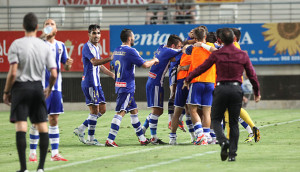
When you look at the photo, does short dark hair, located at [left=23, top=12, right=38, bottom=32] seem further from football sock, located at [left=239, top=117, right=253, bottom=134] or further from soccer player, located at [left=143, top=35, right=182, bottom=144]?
football sock, located at [left=239, top=117, right=253, bottom=134]

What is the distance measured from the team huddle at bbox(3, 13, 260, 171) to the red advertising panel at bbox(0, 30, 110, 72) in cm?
1462

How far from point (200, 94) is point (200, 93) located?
0.02 m

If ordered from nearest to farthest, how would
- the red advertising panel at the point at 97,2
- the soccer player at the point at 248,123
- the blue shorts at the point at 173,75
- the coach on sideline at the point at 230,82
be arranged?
1. the coach on sideline at the point at 230,82
2. the soccer player at the point at 248,123
3. the blue shorts at the point at 173,75
4. the red advertising panel at the point at 97,2

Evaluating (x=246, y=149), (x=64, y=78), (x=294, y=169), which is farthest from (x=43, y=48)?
(x=64, y=78)

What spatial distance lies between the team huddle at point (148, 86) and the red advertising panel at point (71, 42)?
1462 centimetres

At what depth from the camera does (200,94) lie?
524 inches

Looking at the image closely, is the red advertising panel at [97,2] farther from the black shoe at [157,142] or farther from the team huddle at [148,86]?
the black shoe at [157,142]

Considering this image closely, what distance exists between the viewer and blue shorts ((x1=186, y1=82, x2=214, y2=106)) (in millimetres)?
13281

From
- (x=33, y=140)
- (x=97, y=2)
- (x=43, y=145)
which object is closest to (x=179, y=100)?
(x=33, y=140)

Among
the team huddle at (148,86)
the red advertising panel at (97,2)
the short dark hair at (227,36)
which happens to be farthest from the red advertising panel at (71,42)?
the short dark hair at (227,36)

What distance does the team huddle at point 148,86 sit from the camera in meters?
9.24

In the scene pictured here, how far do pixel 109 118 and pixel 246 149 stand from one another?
37.3 ft

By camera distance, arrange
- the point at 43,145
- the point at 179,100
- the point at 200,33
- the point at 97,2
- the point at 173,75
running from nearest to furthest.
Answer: the point at 43,145
the point at 200,33
the point at 179,100
the point at 173,75
the point at 97,2

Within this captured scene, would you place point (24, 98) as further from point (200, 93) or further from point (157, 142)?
point (157, 142)
